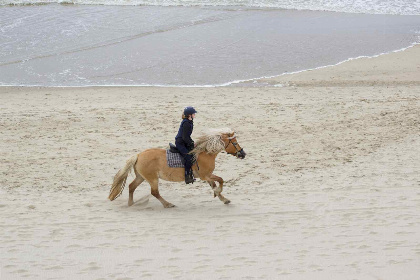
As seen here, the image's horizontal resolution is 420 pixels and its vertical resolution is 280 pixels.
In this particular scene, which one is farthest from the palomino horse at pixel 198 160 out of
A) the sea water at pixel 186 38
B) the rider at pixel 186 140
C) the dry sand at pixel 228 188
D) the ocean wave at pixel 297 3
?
the ocean wave at pixel 297 3

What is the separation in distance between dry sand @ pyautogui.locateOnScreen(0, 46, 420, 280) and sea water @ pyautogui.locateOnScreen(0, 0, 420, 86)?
2.42 meters

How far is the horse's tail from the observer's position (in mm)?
9336

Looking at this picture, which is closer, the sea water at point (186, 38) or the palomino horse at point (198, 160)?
the palomino horse at point (198, 160)

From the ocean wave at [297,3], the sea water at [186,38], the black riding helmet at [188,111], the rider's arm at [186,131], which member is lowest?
the rider's arm at [186,131]

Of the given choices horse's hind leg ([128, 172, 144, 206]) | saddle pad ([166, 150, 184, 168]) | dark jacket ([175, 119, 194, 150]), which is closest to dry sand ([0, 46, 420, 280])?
horse's hind leg ([128, 172, 144, 206])

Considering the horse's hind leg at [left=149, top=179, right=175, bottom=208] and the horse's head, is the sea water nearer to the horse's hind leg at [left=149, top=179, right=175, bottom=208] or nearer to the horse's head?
the horse's hind leg at [left=149, top=179, right=175, bottom=208]

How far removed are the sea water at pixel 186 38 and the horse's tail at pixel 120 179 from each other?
357 inches

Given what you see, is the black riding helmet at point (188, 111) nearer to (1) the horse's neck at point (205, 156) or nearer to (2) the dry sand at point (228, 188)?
(1) the horse's neck at point (205, 156)

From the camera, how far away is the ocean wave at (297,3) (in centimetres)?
3212

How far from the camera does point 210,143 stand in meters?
9.14

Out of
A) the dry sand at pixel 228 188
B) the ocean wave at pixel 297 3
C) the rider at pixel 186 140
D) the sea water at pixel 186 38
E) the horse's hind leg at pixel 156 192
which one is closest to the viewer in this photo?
the dry sand at pixel 228 188

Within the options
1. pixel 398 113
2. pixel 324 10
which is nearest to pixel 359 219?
pixel 398 113

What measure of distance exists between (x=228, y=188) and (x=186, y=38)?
49.0 feet

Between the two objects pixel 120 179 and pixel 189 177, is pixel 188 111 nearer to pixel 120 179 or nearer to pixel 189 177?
pixel 189 177
